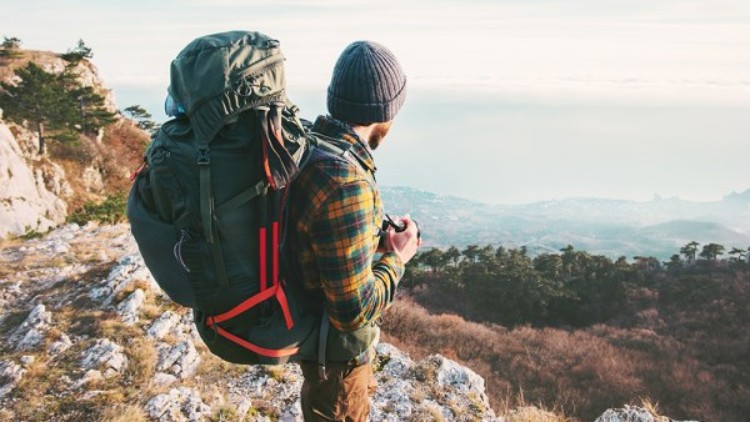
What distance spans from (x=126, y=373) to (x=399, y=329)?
10.0 m

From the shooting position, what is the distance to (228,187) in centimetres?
200

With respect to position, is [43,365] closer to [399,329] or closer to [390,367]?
[390,367]

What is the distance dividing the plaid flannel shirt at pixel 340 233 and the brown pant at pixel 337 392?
507 mm

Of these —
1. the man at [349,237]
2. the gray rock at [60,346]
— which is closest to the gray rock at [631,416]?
the man at [349,237]

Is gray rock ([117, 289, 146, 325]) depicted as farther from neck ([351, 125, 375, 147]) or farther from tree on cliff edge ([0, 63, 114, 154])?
tree on cliff edge ([0, 63, 114, 154])

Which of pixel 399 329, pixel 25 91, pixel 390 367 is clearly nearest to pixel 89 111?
pixel 25 91

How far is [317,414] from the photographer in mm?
2834

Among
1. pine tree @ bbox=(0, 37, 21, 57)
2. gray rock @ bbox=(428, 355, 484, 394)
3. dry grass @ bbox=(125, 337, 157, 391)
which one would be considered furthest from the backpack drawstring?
pine tree @ bbox=(0, 37, 21, 57)

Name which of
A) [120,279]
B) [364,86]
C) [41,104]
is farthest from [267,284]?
[41,104]

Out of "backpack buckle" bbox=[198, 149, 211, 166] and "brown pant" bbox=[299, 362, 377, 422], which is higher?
"backpack buckle" bbox=[198, 149, 211, 166]

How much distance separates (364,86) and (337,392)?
5.52ft

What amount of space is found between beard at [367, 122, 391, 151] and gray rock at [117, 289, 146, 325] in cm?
510

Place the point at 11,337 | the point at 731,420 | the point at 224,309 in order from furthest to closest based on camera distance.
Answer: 1. the point at 731,420
2. the point at 11,337
3. the point at 224,309

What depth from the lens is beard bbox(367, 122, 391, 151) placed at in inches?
102
